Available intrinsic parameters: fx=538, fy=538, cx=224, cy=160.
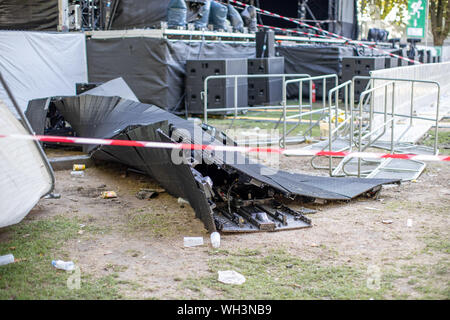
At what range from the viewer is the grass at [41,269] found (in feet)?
12.8

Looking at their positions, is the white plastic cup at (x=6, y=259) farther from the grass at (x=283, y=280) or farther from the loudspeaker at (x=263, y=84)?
the loudspeaker at (x=263, y=84)

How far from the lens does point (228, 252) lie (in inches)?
187

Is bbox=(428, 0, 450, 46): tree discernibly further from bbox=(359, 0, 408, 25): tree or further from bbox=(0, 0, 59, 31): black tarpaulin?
bbox=(0, 0, 59, 31): black tarpaulin

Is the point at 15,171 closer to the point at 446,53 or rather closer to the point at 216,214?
the point at 216,214

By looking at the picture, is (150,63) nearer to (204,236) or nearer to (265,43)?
(265,43)

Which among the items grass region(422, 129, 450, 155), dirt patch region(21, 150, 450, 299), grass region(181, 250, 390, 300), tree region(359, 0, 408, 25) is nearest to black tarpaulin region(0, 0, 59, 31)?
dirt patch region(21, 150, 450, 299)

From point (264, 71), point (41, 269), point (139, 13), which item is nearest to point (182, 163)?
point (41, 269)

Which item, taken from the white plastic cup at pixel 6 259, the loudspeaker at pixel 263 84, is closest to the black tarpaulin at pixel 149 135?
the white plastic cup at pixel 6 259

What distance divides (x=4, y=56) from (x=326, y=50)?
10622 millimetres

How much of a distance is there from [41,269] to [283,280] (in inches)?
77.0

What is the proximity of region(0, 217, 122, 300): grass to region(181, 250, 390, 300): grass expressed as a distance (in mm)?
695

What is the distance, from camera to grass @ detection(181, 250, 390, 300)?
12.6 ft

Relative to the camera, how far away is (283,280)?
4.12 m
